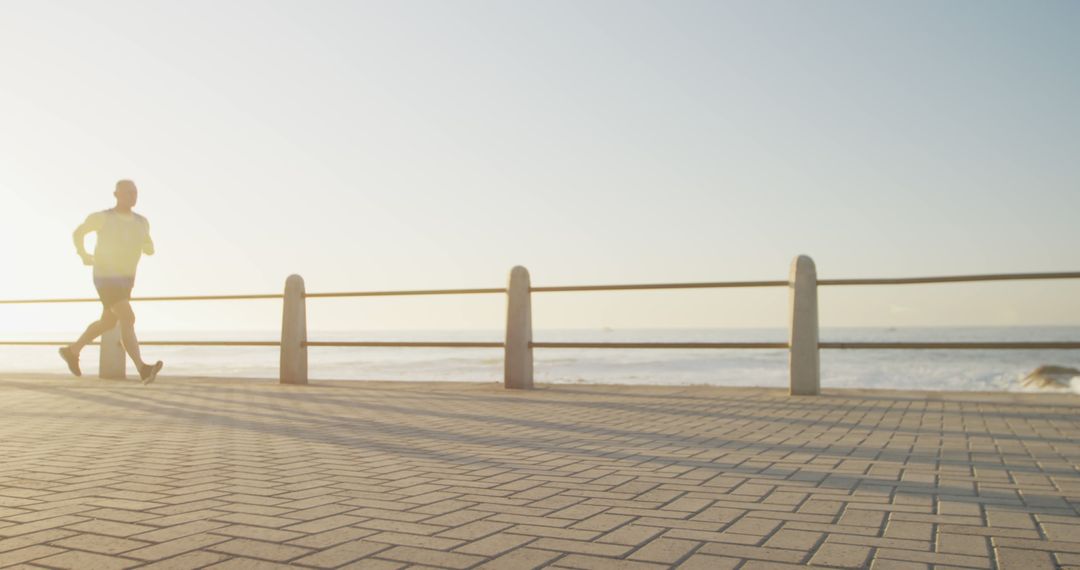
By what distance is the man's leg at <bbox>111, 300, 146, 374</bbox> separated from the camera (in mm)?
9359

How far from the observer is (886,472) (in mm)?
4238

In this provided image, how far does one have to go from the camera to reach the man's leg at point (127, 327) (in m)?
9.36

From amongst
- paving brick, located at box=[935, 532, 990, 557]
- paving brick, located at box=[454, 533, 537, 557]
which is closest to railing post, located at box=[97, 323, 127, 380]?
paving brick, located at box=[454, 533, 537, 557]

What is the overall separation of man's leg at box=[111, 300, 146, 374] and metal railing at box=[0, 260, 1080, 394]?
1.46 metres

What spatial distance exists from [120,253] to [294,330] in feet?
7.01

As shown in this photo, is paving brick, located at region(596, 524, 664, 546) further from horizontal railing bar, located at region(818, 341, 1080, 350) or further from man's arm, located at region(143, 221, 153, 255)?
man's arm, located at region(143, 221, 153, 255)

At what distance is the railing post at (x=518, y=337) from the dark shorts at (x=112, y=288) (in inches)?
158

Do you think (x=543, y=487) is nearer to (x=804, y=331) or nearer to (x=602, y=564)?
(x=602, y=564)

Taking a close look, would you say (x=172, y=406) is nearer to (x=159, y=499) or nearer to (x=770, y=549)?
(x=159, y=499)

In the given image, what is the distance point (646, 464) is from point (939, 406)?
417 cm

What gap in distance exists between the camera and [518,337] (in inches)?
376

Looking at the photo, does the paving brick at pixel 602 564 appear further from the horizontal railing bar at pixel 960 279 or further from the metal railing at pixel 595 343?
the horizontal railing bar at pixel 960 279

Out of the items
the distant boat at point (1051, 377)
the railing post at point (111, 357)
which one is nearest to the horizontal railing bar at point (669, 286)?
the railing post at point (111, 357)

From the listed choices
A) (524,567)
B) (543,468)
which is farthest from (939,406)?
(524,567)
